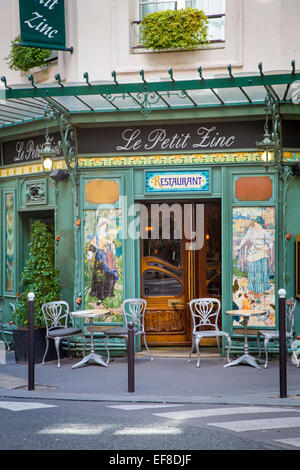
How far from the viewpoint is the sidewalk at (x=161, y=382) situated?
835 cm

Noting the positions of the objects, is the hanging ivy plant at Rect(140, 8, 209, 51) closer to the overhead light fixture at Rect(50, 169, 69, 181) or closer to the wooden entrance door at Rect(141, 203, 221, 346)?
the overhead light fixture at Rect(50, 169, 69, 181)

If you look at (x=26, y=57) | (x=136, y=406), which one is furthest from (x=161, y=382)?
(x=26, y=57)

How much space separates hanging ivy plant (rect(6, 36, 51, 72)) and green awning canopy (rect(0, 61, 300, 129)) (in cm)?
96

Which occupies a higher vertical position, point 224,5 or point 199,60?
point 224,5

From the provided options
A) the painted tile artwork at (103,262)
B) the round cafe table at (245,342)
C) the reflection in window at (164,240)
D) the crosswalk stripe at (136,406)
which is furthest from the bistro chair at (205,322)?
the crosswalk stripe at (136,406)

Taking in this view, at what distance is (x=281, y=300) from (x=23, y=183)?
6837 millimetres

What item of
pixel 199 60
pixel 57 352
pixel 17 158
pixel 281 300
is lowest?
pixel 57 352

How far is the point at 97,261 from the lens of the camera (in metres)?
11.7

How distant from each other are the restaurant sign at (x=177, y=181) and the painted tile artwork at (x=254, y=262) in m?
0.79

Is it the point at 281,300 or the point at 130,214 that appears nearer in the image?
the point at 281,300

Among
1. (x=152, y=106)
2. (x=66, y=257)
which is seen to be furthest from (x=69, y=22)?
(x=66, y=257)

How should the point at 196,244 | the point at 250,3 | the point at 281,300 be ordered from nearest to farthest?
the point at 281,300, the point at 250,3, the point at 196,244

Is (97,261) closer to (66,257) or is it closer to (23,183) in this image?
(66,257)

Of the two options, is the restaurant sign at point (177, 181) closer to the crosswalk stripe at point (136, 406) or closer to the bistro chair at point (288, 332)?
the bistro chair at point (288, 332)
